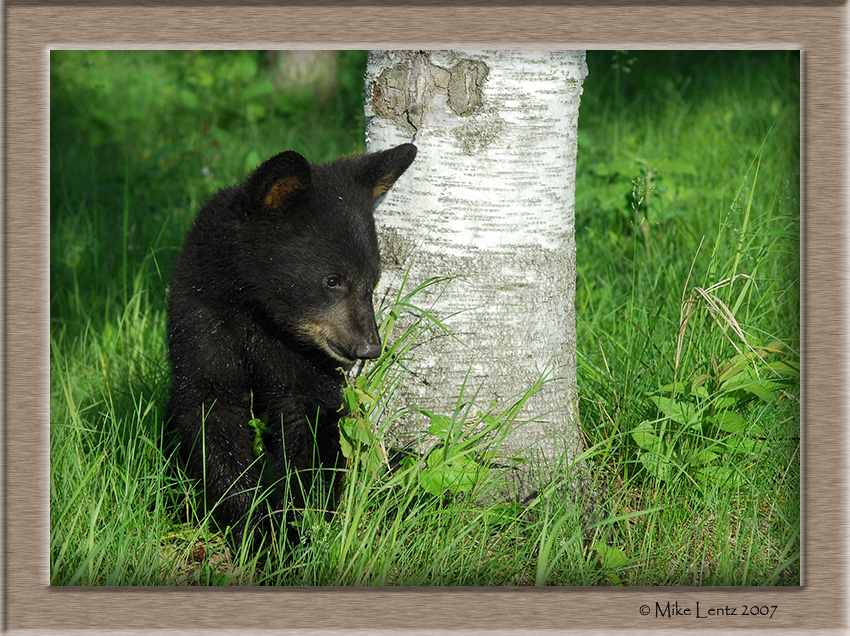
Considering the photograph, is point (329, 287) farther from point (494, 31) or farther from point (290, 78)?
point (290, 78)

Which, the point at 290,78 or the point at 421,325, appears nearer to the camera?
the point at 421,325

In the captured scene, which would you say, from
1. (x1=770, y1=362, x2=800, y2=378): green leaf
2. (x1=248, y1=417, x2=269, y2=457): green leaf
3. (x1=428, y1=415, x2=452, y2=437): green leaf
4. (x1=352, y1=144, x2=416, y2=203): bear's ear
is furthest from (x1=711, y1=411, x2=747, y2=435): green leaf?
(x1=248, y1=417, x2=269, y2=457): green leaf

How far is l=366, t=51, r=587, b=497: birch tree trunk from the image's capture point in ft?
9.09

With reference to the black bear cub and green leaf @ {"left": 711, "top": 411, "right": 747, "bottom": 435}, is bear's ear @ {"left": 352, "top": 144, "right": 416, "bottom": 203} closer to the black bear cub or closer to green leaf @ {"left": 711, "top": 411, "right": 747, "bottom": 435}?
the black bear cub

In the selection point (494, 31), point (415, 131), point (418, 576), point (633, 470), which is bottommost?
point (418, 576)

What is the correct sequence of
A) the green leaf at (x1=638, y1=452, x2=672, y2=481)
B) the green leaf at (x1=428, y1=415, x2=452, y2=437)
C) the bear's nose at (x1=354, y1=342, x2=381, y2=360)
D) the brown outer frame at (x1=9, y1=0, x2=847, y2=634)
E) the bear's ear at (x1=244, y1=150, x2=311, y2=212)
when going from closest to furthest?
1. the brown outer frame at (x1=9, y1=0, x2=847, y2=634)
2. the bear's ear at (x1=244, y1=150, x2=311, y2=212)
3. the bear's nose at (x1=354, y1=342, x2=381, y2=360)
4. the green leaf at (x1=428, y1=415, x2=452, y2=437)
5. the green leaf at (x1=638, y1=452, x2=672, y2=481)

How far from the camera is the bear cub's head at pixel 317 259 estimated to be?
275 cm

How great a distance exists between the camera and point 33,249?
245cm

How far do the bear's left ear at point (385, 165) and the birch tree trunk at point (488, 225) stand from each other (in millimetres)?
64

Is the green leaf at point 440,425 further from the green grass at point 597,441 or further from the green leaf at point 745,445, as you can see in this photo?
the green leaf at point 745,445

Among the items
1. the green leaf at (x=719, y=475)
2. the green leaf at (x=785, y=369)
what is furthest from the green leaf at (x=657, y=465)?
the green leaf at (x=785, y=369)

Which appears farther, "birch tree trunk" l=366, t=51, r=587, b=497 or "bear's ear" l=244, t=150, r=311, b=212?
"birch tree trunk" l=366, t=51, r=587, b=497

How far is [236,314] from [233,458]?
511 millimetres

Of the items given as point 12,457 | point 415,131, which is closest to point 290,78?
point 415,131
